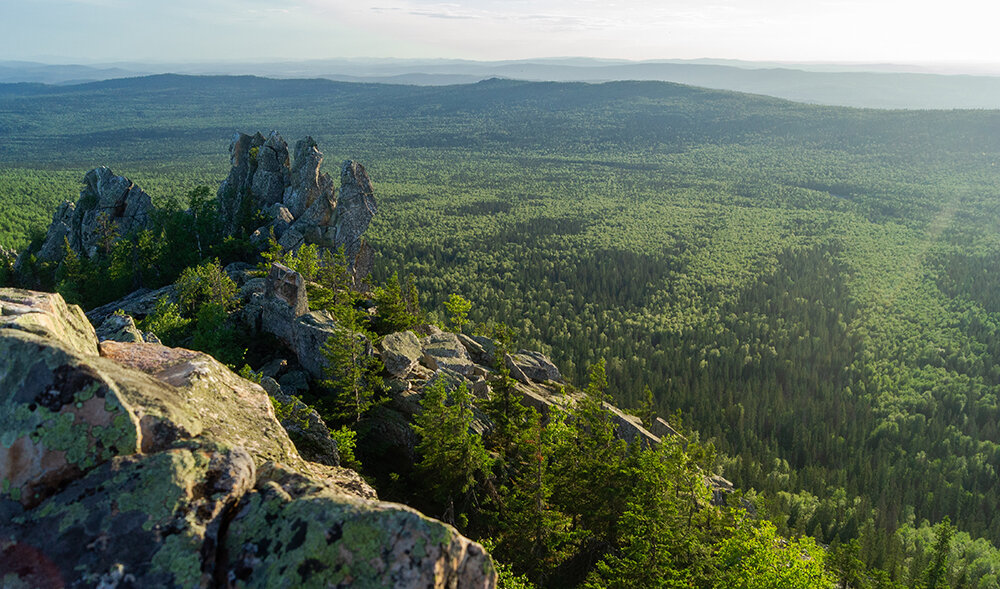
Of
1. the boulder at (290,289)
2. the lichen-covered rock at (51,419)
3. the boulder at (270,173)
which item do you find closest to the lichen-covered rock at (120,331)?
the boulder at (290,289)

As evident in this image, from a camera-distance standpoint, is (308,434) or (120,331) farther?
(120,331)

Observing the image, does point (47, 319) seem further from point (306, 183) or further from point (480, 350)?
point (306, 183)

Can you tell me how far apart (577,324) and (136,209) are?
81832mm

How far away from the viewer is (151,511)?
324 inches

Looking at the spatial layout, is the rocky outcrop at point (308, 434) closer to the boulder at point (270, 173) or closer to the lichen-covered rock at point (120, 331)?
the lichen-covered rock at point (120, 331)

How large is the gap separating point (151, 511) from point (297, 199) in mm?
68883

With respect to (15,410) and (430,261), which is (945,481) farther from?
(430,261)

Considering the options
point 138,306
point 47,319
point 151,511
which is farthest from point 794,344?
→ point 151,511

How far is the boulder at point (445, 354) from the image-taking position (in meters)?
42.6

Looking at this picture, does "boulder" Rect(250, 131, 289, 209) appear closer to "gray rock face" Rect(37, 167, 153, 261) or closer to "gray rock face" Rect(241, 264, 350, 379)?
"gray rock face" Rect(37, 167, 153, 261)

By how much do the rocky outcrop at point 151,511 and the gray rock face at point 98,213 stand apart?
3044 inches

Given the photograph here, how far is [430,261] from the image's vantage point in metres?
161

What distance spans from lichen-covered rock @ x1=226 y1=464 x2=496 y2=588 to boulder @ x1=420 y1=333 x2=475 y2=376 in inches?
1284

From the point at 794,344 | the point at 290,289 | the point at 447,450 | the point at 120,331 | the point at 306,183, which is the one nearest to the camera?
the point at 120,331
